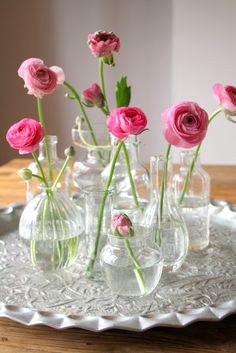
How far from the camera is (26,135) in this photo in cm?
84

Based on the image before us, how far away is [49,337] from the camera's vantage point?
776 mm

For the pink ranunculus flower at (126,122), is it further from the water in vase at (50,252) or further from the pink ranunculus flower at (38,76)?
the water in vase at (50,252)

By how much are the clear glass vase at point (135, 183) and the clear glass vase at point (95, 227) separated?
0.05m

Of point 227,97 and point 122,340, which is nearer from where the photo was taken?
point 122,340

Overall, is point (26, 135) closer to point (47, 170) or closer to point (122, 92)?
point (122, 92)

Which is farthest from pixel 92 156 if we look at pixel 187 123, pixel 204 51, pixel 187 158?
pixel 204 51

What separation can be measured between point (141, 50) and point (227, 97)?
2179 millimetres

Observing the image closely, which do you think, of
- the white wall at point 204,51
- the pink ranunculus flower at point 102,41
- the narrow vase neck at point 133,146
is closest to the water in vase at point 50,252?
the narrow vase neck at point 133,146

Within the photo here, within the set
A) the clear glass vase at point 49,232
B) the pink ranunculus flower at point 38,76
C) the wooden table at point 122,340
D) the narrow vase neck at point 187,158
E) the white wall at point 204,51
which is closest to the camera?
the wooden table at point 122,340

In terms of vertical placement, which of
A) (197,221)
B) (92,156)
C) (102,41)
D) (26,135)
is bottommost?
(197,221)

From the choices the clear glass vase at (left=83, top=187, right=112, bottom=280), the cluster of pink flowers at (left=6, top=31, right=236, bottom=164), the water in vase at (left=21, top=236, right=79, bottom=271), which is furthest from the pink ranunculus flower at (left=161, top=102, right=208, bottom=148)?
the water in vase at (left=21, top=236, right=79, bottom=271)

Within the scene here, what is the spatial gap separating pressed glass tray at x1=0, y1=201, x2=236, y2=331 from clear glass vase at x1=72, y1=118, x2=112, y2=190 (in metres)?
0.28

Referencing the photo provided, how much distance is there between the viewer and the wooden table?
741 millimetres

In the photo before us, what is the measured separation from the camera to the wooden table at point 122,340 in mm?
741
